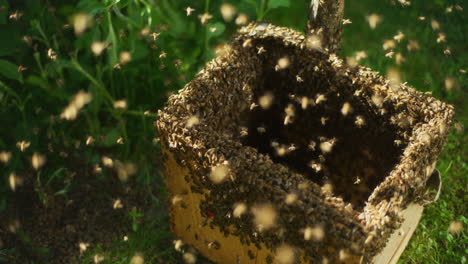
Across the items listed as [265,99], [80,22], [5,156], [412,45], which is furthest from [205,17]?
[412,45]

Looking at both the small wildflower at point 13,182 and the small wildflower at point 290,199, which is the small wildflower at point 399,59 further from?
the small wildflower at point 13,182

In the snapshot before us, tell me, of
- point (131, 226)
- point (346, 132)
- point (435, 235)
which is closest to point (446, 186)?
point (435, 235)

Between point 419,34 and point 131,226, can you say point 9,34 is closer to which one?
point 131,226

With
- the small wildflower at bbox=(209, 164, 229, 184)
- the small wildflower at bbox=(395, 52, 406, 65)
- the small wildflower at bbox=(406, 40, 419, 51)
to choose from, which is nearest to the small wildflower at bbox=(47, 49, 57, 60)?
the small wildflower at bbox=(209, 164, 229, 184)

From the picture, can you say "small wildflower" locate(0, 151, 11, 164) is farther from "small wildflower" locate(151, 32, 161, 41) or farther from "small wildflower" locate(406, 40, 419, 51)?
"small wildflower" locate(406, 40, 419, 51)

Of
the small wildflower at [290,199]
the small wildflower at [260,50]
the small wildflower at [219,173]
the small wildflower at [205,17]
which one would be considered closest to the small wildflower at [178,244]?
the small wildflower at [219,173]

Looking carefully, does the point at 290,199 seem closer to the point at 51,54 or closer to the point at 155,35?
the point at 155,35
